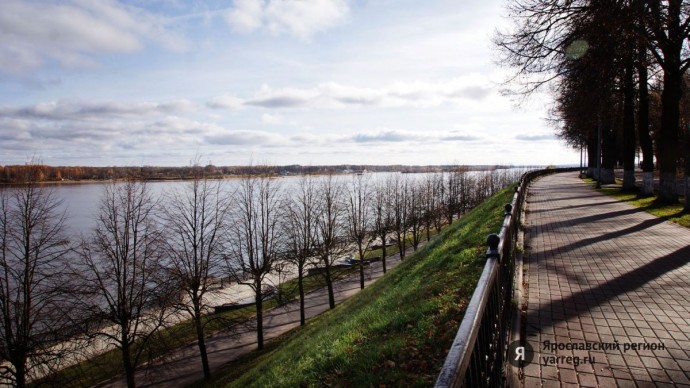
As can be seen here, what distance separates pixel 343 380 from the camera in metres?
4.91

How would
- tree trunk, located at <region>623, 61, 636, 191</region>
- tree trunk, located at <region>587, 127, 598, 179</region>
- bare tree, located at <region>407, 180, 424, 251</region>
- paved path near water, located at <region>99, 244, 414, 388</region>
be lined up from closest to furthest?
paved path near water, located at <region>99, 244, 414, 388</region> → tree trunk, located at <region>623, 61, 636, 191</region> → tree trunk, located at <region>587, 127, 598, 179</region> → bare tree, located at <region>407, 180, 424, 251</region>

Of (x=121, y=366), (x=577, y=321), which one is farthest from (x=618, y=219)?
(x=121, y=366)

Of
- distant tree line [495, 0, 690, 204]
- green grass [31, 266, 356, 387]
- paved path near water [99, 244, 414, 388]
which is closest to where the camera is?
distant tree line [495, 0, 690, 204]

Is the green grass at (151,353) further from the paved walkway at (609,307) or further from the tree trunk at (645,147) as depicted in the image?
the tree trunk at (645,147)

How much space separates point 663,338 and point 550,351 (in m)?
1.46

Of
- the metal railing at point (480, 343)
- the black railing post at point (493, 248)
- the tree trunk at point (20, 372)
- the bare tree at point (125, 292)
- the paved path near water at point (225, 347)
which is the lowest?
the paved path near water at point (225, 347)

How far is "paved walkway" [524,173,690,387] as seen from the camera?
389 centimetres

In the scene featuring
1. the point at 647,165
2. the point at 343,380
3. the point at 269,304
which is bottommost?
the point at 269,304

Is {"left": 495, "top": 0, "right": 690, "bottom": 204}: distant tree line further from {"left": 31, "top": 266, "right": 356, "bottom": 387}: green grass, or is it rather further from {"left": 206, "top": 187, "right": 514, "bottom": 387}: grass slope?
{"left": 31, "top": 266, "right": 356, "bottom": 387}: green grass

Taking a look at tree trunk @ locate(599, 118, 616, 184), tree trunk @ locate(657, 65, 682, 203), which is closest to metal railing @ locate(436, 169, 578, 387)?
tree trunk @ locate(657, 65, 682, 203)

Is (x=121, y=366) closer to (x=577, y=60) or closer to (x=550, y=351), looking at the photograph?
(x=550, y=351)

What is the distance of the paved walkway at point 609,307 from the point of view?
12.8ft

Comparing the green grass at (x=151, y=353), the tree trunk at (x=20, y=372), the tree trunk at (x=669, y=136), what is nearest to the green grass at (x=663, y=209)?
the tree trunk at (x=669, y=136)

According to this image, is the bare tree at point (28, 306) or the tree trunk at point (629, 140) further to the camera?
the tree trunk at point (629, 140)
